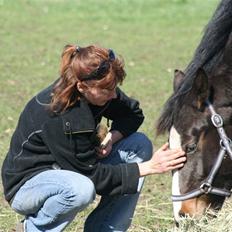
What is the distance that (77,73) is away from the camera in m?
3.81

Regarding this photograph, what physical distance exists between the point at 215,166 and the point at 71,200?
81 cm

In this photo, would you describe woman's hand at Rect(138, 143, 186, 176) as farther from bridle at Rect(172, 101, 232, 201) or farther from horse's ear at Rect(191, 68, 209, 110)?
horse's ear at Rect(191, 68, 209, 110)

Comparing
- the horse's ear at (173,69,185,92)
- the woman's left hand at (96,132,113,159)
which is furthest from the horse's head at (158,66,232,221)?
the woman's left hand at (96,132,113,159)

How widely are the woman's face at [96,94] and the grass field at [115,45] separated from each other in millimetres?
1193

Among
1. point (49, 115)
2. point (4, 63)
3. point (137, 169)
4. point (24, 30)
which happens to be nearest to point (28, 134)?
point (49, 115)

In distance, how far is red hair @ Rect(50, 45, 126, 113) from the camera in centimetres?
380

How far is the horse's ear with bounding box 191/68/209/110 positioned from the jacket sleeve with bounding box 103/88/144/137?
0.57 m

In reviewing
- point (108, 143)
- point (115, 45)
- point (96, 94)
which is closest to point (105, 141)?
point (108, 143)

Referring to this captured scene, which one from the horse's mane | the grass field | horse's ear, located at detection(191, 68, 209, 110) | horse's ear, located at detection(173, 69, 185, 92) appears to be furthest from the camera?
the grass field

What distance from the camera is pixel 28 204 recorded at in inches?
155

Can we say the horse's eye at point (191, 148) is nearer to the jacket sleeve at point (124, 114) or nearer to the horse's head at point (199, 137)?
the horse's head at point (199, 137)

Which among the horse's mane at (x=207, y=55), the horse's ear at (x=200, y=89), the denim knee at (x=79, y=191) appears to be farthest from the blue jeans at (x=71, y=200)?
the horse's ear at (x=200, y=89)

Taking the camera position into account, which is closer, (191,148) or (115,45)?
(191,148)

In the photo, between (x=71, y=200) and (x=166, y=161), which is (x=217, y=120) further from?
(x=71, y=200)
